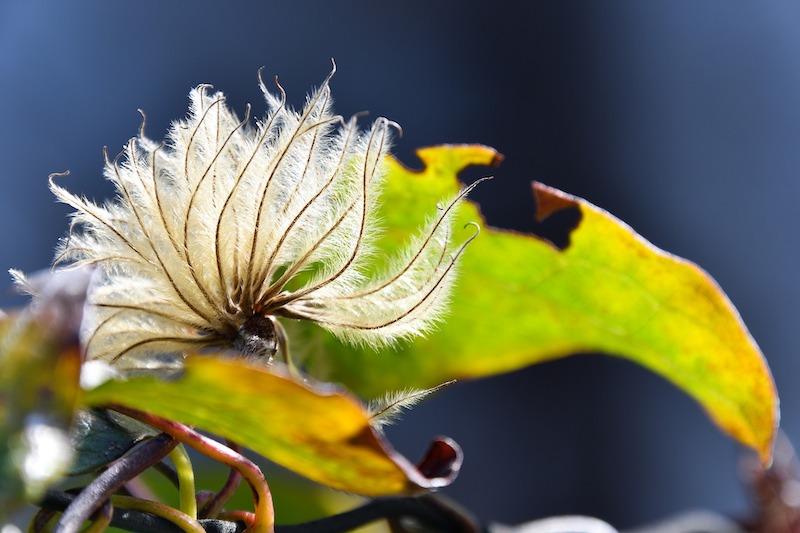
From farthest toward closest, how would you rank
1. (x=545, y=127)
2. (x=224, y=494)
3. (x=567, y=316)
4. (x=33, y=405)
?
(x=545, y=127)
(x=567, y=316)
(x=224, y=494)
(x=33, y=405)

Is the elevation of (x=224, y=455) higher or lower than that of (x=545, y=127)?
higher

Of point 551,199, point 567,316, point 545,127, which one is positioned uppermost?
point 551,199

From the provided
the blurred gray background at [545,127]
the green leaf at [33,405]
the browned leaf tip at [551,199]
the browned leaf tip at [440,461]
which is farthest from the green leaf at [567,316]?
the blurred gray background at [545,127]

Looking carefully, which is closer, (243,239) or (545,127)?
(243,239)

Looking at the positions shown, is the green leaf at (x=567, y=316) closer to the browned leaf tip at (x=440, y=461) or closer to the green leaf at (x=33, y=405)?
the browned leaf tip at (x=440, y=461)

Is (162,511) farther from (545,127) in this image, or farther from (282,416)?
(545,127)

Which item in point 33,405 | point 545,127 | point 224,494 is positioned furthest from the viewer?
point 545,127

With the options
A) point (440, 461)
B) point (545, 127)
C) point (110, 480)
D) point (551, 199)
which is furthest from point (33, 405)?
point (545, 127)
